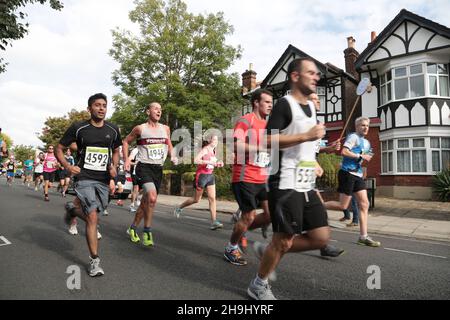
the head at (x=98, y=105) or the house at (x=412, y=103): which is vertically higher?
the house at (x=412, y=103)

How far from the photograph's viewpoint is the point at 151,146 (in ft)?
17.7

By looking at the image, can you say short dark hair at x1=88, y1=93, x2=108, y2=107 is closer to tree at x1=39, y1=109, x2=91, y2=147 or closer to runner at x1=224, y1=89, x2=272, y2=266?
runner at x1=224, y1=89, x2=272, y2=266

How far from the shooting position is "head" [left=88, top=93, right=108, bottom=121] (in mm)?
4309

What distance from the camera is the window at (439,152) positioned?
56.9 ft

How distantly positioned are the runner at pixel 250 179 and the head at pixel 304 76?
1.24 meters

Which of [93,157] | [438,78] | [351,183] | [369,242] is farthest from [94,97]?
[438,78]

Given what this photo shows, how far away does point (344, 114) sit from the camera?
21922 mm

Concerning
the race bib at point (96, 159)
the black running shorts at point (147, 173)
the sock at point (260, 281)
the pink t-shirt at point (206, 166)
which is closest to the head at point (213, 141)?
the pink t-shirt at point (206, 166)

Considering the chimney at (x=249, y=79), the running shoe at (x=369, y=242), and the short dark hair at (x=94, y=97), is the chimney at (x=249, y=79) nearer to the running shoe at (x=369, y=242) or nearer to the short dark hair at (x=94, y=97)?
the running shoe at (x=369, y=242)

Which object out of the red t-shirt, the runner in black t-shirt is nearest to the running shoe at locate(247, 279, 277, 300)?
the red t-shirt

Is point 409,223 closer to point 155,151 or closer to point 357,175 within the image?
point 357,175
